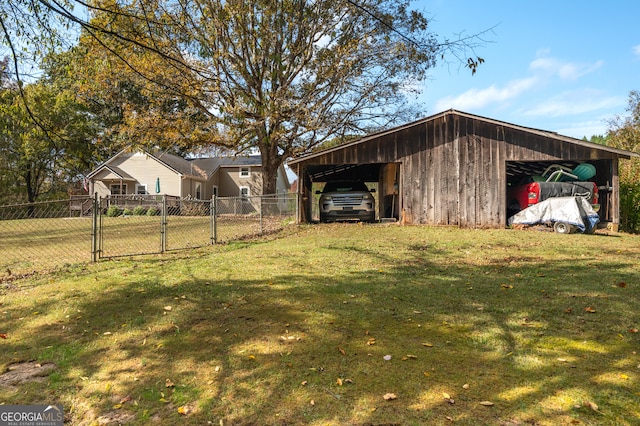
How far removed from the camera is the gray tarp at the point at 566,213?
35.3ft

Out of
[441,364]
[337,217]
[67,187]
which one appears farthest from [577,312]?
[67,187]

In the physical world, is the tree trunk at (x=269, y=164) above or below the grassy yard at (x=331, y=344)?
above

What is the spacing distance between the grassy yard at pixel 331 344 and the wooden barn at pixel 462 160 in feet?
22.8

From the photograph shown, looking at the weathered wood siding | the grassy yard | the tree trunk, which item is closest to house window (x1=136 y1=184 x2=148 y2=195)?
the tree trunk

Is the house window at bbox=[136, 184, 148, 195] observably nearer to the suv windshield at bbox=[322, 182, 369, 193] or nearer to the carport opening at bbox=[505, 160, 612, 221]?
the suv windshield at bbox=[322, 182, 369, 193]

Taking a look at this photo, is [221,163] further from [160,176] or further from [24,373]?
[24,373]

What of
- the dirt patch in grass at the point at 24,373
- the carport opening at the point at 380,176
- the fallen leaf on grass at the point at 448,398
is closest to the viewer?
the fallen leaf on grass at the point at 448,398

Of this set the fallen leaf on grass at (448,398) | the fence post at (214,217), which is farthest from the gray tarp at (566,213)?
the fallen leaf on grass at (448,398)

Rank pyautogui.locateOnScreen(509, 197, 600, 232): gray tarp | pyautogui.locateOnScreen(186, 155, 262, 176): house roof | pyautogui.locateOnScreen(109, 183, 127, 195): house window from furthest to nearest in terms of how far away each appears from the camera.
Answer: pyautogui.locateOnScreen(186, 155, 262, 176): house roof
pyautogui.locateOnScreen(109, 183, 127, 195): house window
pyautogui.locateOnScreen(509, 197, 600, 232): gray tarp

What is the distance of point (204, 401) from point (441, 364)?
1.70 meters

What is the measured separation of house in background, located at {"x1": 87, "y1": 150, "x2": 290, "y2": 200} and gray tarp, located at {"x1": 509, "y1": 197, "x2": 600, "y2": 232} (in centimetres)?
1998

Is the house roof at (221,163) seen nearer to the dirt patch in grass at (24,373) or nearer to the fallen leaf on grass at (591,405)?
the dirt patch in grass at (24,373)

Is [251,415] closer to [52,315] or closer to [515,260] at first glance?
[52,315]

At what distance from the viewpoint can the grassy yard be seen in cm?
230
